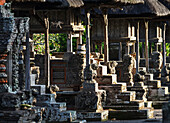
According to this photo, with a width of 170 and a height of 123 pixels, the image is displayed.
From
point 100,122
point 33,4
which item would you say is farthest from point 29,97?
point 33,4

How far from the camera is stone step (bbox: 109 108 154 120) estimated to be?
24047 millimetres

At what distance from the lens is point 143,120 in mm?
22906

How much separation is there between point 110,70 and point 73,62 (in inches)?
74.6

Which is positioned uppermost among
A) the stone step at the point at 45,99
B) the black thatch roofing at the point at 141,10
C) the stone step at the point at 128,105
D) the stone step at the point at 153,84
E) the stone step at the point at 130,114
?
the black thatch roofing at the point at 141,10

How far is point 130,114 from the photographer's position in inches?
961

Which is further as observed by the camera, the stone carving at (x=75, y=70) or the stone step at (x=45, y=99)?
the stone carving at (x=75, y=70)

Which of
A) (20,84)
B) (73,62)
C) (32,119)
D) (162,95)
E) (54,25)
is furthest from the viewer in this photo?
(162,95)

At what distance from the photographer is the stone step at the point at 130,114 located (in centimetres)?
2405

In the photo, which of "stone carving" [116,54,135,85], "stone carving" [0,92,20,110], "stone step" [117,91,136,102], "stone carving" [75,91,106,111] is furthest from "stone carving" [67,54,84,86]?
"stone carving" [0,92,20,110]

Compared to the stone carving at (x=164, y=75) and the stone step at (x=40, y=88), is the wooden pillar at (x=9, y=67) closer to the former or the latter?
the stone step at (x=40, y=88)

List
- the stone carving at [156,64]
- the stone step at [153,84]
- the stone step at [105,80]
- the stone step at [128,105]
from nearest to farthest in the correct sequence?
the stone step at [128,105], the stone step at [105,80], the stone step at [153,84], the stone carving at [156,64]

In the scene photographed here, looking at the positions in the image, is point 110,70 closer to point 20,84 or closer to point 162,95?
point 162,95

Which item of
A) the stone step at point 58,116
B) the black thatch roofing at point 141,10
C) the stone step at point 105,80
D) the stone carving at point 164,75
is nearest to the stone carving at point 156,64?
the stone carving at point 164,75

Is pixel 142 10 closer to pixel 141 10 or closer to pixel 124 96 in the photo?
pixel 141 10
